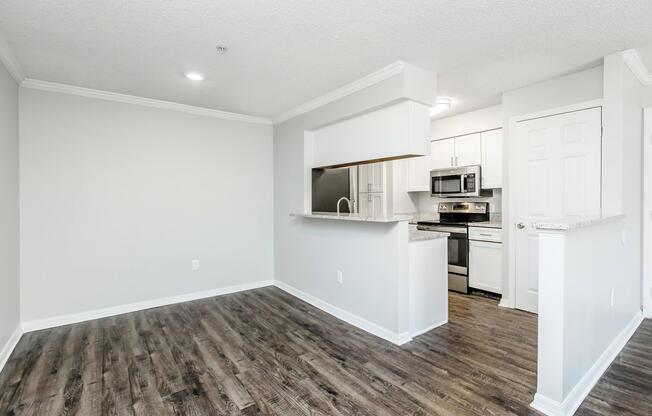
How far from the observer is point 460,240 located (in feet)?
14.0

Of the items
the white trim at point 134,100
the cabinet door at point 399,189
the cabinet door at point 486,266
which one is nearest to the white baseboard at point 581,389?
the cabinet door at point 486,266

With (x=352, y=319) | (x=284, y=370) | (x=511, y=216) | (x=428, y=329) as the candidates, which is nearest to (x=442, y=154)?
(x=511, y=216)

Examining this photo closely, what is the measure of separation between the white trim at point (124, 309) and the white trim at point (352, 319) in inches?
28.3

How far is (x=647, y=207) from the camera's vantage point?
3148 millimetres

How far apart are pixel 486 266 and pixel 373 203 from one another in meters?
1.93

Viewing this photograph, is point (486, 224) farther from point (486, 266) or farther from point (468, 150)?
point (468, 150)

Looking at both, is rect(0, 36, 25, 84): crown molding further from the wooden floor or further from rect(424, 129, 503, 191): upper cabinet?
rect(424, 129, 503, 191): upper cabinet

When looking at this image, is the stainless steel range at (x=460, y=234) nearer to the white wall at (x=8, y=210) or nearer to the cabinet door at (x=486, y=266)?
the cabinet door at (x=486, y=266)

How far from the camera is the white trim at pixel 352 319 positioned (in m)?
2.79

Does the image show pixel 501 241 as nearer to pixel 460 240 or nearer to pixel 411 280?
pixel 460 240

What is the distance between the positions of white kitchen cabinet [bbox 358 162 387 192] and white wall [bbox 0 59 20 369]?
4.14 meters

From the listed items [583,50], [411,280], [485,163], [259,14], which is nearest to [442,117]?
[485,163]

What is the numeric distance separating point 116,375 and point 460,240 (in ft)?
12.7

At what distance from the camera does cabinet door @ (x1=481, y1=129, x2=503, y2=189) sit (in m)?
4.10
